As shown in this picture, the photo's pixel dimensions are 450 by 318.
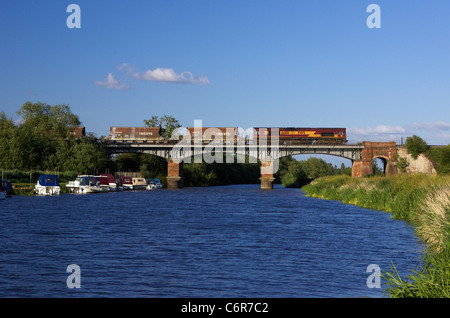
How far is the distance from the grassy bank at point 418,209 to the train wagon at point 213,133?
43.0 meters

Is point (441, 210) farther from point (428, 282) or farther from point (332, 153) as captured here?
point (332, 153)

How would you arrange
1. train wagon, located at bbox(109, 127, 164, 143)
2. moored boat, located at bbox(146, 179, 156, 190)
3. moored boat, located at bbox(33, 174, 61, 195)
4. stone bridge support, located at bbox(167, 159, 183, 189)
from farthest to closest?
train wagon, located at bbox(109, 127, 164, 143)
stone bridge support, located at bbox(167, 159, 183, 189)
moored boat, located at bbox(146, 179, 156, 190)
moored boat, located at bbox(33, 174, 61, 195)

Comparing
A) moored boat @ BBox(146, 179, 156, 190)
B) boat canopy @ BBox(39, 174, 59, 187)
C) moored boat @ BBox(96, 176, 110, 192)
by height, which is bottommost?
moored boat @ BBox(146, 179, 156, 190)

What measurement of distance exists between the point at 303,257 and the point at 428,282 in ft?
33.4

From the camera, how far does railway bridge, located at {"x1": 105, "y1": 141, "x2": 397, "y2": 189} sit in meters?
121

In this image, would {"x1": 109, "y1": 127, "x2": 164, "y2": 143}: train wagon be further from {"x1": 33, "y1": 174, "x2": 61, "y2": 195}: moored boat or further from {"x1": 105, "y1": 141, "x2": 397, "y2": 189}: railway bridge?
{"x1": 33, "y1": 174, "x2": 61, "y2": 195}: moored boat

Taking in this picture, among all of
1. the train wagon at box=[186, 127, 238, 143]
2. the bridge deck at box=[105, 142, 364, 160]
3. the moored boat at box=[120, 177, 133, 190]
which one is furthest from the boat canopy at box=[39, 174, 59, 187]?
the train wagon at box=[186, 127, 238, 143]

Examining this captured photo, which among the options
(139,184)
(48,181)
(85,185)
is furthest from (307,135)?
(48,181)

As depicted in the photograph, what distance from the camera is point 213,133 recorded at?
134m

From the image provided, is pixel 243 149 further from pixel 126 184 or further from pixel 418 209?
pixel 418 209

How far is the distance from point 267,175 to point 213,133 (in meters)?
16.8

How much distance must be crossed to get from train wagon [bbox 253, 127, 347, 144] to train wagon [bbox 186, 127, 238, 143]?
8.11 m

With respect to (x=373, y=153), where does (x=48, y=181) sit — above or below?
below

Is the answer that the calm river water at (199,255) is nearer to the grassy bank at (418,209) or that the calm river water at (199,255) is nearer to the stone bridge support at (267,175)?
the grassy bank at (418,209)
